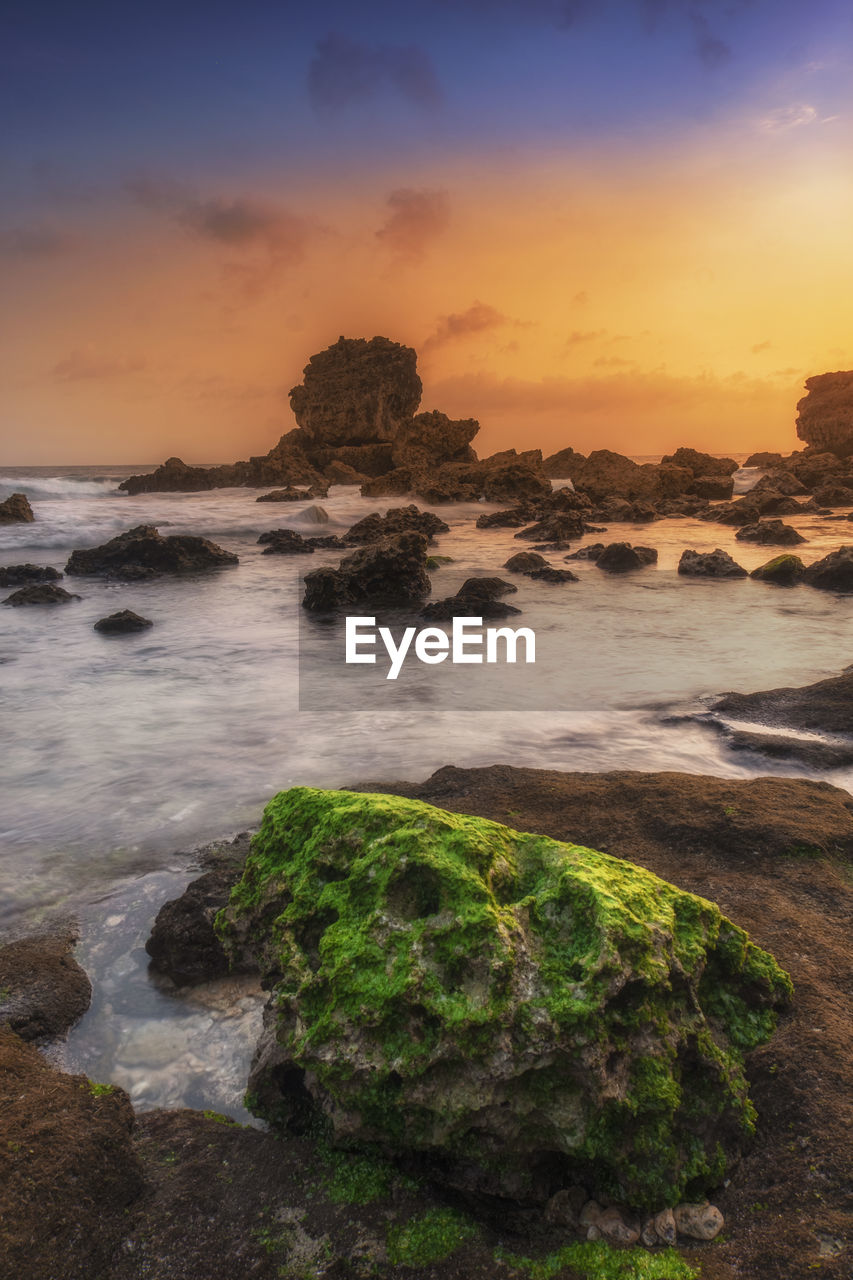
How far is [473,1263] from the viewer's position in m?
1.80

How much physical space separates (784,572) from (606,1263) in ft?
48.5

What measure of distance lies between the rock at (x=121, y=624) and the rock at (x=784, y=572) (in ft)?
38.1

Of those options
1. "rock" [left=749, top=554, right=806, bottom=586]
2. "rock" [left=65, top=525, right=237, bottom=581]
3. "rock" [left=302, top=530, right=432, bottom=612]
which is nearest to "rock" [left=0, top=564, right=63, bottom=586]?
"rock" [left=65, top=525, right=237, bottom=581]

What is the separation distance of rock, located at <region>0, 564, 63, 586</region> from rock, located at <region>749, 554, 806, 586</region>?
14.5 m

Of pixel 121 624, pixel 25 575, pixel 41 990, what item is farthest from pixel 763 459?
pixel 41 990

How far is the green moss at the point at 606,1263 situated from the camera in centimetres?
176

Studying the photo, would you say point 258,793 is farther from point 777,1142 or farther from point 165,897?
point 777,1142

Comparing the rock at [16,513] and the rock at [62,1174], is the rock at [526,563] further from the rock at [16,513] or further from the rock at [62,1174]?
the rock at [16,513]

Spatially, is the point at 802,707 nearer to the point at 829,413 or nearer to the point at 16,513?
the point at 16,513

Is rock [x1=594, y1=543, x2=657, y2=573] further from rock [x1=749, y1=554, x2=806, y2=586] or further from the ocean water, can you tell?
rock [x1=749, y1=554, x2=806, y2=586]

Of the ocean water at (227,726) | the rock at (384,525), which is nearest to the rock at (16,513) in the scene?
the ocean water at (227,726)

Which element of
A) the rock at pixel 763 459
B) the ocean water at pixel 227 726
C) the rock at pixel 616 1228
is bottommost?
the ocean water at pixel 227 726

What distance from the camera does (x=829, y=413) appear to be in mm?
49906

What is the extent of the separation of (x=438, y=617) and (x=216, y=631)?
338 cm
